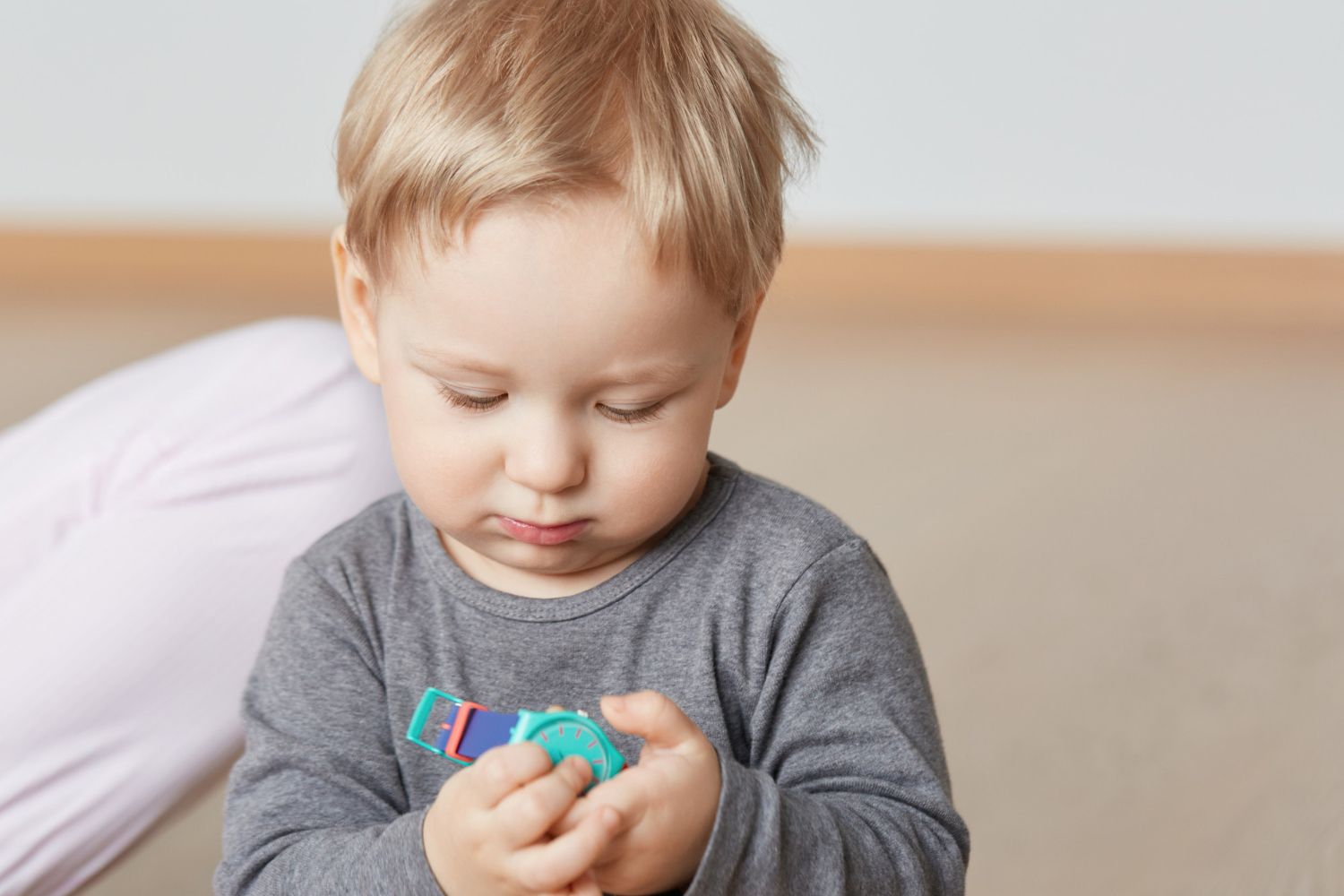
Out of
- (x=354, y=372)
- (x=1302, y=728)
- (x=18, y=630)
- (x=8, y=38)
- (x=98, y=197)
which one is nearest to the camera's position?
(x=18, y=630)

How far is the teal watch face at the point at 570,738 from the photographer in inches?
22.6

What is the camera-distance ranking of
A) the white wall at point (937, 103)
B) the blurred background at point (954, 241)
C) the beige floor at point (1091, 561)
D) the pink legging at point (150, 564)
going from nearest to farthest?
the pink legging at point (150, 564) < the beige floor at point (1091, 561) < the blurred background at point (954, 241) < the white wall at point (937, 103)

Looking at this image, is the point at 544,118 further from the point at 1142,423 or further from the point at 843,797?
the point at 1142,423

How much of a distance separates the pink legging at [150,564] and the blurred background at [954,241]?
1198 millimetres

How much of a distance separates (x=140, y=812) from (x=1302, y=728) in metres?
1.23

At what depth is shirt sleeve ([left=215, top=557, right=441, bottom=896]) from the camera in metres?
0.65

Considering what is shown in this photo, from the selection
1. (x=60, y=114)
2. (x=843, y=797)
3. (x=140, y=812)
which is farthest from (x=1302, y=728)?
(x=60, y=114)

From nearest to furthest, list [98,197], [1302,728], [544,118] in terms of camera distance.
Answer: [544,118] → [1302,728] → [98,197]

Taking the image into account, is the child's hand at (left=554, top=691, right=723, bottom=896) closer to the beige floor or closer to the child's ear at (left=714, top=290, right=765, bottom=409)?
the child's ear at (left=714, top=290, right=765, bottom=409)

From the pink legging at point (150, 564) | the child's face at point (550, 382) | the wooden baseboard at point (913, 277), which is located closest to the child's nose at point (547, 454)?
the child's face at point (550, 382)

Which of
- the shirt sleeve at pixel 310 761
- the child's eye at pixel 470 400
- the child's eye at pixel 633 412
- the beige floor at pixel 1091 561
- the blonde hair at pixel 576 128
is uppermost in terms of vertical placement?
the blonde hair at pixel 576 128

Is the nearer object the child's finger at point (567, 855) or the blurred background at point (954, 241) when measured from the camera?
the child's finger at point (567, 855)

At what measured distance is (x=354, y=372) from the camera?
0.94 m

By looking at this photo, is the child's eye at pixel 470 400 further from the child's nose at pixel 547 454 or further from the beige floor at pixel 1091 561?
the beige floor at pixel 1091 561
